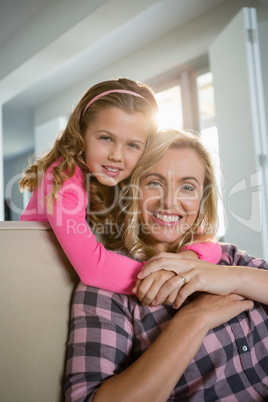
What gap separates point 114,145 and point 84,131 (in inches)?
6.5

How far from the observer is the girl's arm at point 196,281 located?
38.6 inches

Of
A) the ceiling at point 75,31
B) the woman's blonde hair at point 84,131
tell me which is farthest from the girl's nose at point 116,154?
the ceiling at point 75,31

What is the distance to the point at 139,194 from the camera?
1.34 m

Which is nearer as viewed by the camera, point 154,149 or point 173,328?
point 173,328

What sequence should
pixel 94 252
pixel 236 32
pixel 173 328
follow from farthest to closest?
1. pixel 236 32
2. pixel 94 252
3. pixel 173 328

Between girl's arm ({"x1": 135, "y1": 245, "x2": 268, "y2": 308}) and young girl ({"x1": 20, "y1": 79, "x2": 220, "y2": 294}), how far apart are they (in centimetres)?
12

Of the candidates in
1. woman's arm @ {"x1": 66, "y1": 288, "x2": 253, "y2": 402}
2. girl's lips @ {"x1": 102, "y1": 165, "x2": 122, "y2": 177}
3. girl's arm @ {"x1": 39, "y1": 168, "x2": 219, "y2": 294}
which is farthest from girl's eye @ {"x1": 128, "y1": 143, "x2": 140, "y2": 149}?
woman's arm @ {"x1": 66, "y1": 288, "x2": 253, "y2": 402}

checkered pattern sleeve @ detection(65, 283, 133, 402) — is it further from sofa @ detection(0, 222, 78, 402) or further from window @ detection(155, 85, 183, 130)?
window @ detection(155, 85, 183, 130)

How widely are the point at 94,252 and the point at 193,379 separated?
0.43 meters

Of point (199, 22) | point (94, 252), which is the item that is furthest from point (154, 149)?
point (199, 22)

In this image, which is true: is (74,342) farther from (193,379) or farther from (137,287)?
(193,379)

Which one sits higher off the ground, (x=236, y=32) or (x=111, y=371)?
(x=236, y=32)

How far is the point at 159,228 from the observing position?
1287 millimetres

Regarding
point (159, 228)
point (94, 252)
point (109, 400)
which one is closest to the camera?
point (109, 400)
